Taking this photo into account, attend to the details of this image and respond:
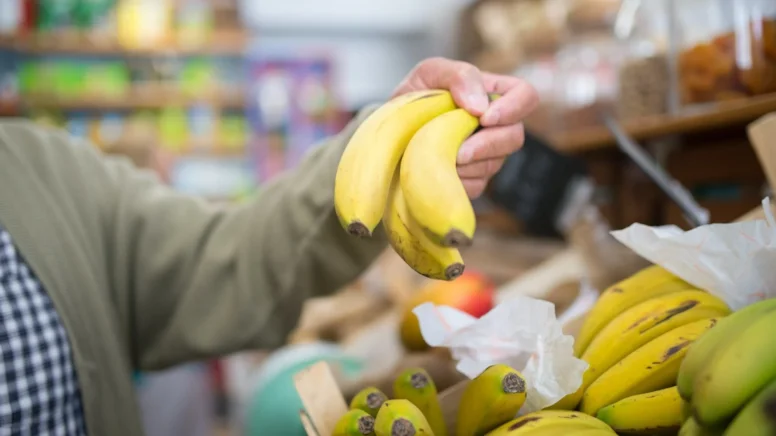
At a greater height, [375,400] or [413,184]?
[413,184]

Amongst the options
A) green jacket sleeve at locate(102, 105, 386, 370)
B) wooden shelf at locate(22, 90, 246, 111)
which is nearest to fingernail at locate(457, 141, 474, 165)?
green jacket sleeve at locate(102, 105, 386, 370)

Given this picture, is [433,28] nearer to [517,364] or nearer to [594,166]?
[594,166]

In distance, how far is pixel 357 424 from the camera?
48cm

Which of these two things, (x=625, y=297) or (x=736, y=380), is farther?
(x=625, y=297)

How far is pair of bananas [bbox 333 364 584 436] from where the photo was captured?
1.47ft

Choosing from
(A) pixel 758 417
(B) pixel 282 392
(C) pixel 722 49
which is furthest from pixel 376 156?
(B) pixel 282 392

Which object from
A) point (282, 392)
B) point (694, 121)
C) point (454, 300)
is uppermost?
point (694, 121)

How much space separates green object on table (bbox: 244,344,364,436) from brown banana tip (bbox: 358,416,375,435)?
0.75 m

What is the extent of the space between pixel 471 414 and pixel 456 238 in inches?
6.8

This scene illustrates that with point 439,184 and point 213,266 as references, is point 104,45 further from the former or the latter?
point 439,184

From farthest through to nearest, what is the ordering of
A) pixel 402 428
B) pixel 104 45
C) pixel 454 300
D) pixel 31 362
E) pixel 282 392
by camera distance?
pixel 104 45
pixel 282 392
pixel 454 300
pixel 31 362
pixel 402 428

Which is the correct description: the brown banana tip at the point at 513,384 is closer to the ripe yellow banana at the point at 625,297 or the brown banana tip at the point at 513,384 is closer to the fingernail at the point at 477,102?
the ripe yellow banana at the point at 625,297

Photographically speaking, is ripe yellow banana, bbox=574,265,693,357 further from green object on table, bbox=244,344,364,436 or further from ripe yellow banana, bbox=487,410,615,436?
green object on table, bbox=244,344,364,436

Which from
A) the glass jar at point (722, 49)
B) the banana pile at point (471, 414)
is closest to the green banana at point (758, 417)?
the banana pile at point (471, 414)
